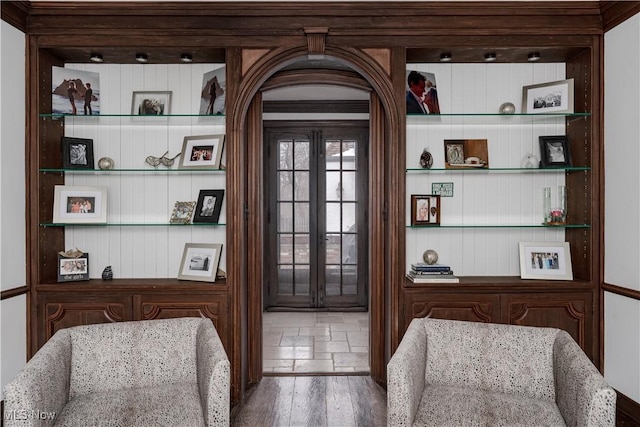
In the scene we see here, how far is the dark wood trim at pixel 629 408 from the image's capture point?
290cm

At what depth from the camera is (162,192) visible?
3.54 m

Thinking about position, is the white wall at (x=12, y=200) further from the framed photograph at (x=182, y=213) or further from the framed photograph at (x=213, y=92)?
the framed photograph at (x=213, y=92)

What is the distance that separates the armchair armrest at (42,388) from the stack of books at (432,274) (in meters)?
2.14

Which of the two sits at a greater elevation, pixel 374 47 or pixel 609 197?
pixel 374 47

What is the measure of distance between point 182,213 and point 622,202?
2970mm

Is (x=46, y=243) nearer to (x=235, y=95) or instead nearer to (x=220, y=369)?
(x=235, y=95)

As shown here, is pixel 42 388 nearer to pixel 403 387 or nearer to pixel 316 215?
pixel 403 387

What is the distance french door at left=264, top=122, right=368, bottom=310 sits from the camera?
6457 mm

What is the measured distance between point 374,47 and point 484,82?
0.95m

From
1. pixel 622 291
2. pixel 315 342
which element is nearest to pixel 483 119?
pixel 622 291

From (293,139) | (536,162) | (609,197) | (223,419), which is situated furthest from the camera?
(293,139)

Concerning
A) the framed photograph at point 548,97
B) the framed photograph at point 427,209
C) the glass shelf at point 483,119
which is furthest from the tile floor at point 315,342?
the framed photograph at point 548,97

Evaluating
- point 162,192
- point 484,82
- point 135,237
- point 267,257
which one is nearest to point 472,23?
point 484,82

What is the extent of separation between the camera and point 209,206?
343 centimetres
